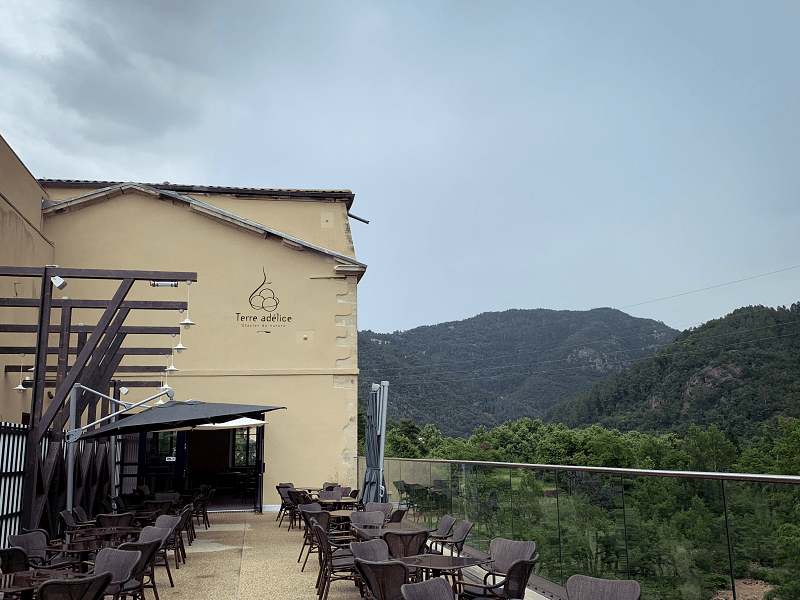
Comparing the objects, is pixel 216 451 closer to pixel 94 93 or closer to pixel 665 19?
pixel 94 93

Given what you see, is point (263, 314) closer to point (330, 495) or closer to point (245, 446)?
point (245, 446)

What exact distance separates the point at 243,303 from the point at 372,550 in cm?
1280

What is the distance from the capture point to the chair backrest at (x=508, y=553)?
6.38 metres

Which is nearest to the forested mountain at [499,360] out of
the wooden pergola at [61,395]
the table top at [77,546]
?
the wooden pergola at [61,395]

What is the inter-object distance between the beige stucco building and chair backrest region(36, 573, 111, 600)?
42.5 ft

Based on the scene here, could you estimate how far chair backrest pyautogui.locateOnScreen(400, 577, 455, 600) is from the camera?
4473 mm

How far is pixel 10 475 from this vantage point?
27.5 feet

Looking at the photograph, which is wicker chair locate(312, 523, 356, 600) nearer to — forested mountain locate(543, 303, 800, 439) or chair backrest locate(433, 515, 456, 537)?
chair backrest locate(433, 515, 456, 537)

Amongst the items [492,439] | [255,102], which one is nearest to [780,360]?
[492,439]

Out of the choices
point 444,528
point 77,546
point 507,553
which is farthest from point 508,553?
point 77,546

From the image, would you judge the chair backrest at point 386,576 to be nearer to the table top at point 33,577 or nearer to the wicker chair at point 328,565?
the wicker chair at point 328,565

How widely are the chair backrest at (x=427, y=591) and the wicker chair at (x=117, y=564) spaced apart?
2.80 metres

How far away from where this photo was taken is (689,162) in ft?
302

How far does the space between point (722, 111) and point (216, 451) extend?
7937 cm
